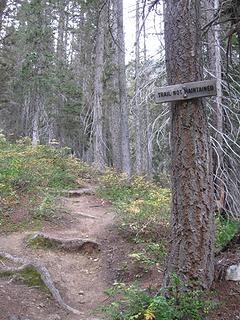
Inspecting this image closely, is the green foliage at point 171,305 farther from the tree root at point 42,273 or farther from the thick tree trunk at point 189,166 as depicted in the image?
the tree root at point 42,273

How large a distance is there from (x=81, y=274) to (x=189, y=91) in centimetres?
402

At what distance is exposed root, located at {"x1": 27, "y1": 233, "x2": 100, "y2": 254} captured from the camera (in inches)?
291

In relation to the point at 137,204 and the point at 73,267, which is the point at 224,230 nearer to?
the point at 137,204

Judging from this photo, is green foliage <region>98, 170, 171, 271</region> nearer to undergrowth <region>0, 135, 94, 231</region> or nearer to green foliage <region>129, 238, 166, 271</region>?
green foliage <region>129, 238, 166, 271</region>

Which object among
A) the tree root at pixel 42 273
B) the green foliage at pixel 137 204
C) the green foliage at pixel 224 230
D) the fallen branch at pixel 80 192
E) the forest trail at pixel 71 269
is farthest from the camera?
the fallen branch at pixel 80 192

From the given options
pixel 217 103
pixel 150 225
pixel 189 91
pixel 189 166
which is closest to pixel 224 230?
pixel 150 225

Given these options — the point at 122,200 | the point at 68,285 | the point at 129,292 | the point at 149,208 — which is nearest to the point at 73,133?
the point at 122,200

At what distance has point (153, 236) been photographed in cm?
750

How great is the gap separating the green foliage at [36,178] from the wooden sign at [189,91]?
5.30 metres

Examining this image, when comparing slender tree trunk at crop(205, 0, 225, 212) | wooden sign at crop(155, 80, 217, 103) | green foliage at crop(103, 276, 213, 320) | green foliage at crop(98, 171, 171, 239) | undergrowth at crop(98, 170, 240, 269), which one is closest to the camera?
green foliage at crop(103, 276, 213, 320)

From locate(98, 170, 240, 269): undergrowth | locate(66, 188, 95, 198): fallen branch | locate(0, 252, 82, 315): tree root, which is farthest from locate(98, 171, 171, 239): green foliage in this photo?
locate(0, 252, 82, 315): tree root

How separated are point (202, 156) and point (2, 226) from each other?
5.29m

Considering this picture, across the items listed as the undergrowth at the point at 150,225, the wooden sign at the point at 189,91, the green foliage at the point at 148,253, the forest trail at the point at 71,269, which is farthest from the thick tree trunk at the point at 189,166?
the green foliage at the point at 148,253

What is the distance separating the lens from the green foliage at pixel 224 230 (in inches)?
251
